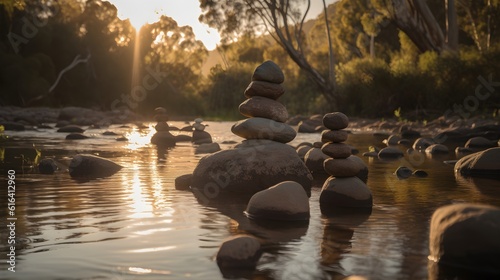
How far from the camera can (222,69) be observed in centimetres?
5522

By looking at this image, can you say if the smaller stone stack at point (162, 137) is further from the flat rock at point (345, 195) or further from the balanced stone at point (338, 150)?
the flat rock at point (345, 195)

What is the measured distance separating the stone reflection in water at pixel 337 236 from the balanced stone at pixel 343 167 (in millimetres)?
852

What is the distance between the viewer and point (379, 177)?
41.5 feet

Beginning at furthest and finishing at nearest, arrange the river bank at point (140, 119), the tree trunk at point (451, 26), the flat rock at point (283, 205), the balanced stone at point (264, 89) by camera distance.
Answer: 1. the tree trunk at point (451, 26)
2. the river bank at point (140, 119)
3. the balanced stone at point (264, 89)
4. the flat rock at point (283, 205)

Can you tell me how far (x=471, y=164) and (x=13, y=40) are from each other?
39.1 m

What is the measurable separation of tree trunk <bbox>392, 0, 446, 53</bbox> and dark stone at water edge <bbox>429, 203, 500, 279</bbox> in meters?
29.2

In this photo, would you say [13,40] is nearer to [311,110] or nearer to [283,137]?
[311,110]

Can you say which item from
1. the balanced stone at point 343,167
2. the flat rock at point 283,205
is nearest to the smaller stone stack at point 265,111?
the balanced stone at point 343,167

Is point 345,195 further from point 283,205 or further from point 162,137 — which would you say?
point 162,137

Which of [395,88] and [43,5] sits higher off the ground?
[43,5]

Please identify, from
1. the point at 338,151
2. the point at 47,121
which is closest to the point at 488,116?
the point at 338,151

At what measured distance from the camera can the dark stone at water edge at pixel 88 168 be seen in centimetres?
1258

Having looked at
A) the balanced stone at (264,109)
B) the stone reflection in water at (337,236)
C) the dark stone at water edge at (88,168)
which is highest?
the balanced stone at (264,109)

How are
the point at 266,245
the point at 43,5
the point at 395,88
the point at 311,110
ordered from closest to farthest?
the point at 266,245 < the point at 395,88 < the point at 311,110 < the point at 43,5
